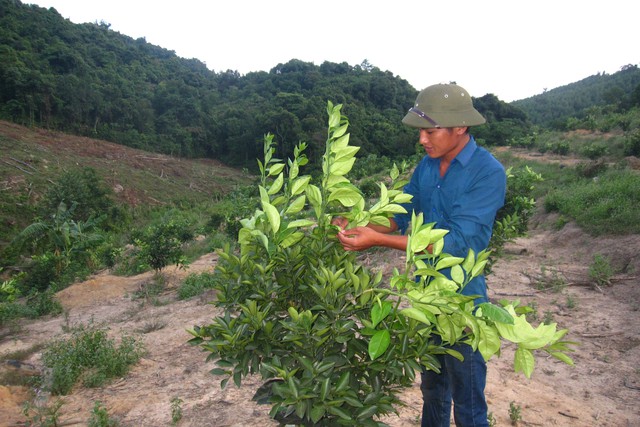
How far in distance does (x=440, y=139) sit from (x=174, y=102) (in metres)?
55.7

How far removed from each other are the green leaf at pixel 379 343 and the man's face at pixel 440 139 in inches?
42.8

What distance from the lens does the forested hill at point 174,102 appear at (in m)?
37.0

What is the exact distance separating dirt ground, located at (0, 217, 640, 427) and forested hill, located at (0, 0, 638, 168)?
97.6 feet

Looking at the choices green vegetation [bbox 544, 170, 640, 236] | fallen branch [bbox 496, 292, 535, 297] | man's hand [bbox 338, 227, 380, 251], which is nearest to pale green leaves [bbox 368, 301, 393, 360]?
man's hand [bbox 338, 227, 380, 251]

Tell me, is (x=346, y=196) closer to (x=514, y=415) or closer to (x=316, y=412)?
(x=316, y=412)

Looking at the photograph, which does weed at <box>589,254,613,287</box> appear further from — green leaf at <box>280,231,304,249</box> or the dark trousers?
green leaf at <box>280,231,304,249</box>

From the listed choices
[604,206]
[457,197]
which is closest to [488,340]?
[457,197]

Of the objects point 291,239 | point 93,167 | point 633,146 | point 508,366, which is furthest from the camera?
point 93,167

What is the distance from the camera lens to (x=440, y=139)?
190 centimetres

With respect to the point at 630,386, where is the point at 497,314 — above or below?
above

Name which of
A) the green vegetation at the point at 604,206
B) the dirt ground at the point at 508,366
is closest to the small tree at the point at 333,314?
the dirt ground at the point at 508,366

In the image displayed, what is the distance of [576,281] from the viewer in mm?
5957

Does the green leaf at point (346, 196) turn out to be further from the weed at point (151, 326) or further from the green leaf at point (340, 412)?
the weed at point (151, 326)

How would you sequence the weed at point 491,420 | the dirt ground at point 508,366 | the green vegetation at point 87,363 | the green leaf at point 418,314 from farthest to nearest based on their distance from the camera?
the green vegetation at point 87,363
the dirt ground at point 508,366
the weed at point 491,420
the green leaf at point 418,314
